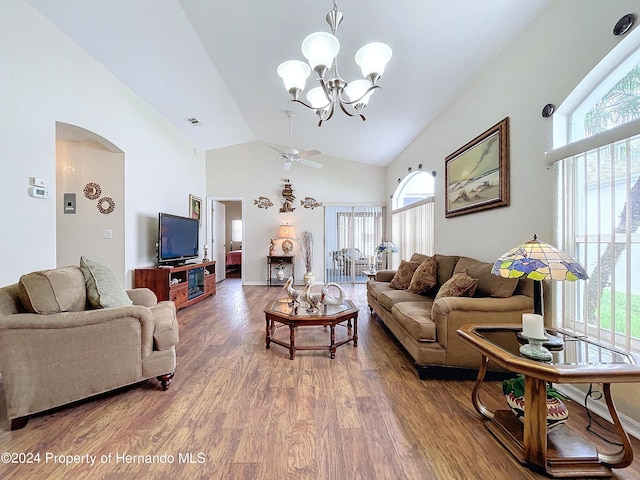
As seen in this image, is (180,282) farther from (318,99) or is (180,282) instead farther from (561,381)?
(561,381)

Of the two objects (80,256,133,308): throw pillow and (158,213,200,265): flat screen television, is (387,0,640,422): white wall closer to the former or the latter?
(80,256,133,308): throw pillow

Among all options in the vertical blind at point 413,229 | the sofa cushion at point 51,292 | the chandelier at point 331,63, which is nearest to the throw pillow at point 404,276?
the vertical blind at point 413,229

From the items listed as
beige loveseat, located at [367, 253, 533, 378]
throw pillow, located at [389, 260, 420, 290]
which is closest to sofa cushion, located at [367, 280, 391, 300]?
throw pillow, located at [389, 260, 420, 290]

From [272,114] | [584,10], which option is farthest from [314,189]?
[584,10]

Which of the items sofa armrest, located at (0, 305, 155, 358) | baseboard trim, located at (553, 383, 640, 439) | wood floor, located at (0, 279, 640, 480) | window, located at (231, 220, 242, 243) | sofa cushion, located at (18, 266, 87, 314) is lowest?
wood floor, located at (0, 279, 640, 480)

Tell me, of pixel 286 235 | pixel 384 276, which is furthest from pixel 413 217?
pixel 286 235

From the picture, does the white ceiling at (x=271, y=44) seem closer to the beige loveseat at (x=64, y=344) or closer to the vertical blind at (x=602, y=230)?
the vertical blind at (x=602, y=230)

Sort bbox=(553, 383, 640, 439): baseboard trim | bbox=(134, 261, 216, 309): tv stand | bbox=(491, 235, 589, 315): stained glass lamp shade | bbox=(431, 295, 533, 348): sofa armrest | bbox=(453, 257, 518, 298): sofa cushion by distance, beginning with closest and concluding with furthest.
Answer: bbox=(491, 235, 589, 315): stained glass lamp shade → bbox=(553, 383, 640, 439): baseboard trim → bbox=(431, 295, 533, 348): sofa armrest → bbox=(453, 257, 518, 298): sofa cushion → bbox=(134, 261, 216, 309): tv stand

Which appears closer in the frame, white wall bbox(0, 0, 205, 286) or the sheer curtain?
white wall bbox(0, 0, 205, 286)

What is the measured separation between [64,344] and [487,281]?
122 inches

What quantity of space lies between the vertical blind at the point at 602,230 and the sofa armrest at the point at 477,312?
265mm

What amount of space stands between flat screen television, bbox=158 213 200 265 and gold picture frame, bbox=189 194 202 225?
2.30ft

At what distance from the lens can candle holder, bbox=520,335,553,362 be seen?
1353mm

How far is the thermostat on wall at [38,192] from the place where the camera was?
2.54 meters
